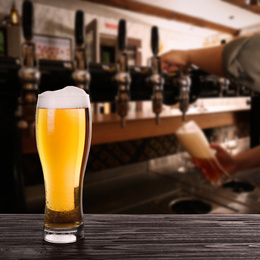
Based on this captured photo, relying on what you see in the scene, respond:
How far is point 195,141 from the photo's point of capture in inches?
60.0

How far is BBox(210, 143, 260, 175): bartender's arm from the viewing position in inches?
69.2

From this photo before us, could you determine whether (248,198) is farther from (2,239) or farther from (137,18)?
(137,18)

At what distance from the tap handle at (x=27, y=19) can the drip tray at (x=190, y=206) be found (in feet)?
3.85

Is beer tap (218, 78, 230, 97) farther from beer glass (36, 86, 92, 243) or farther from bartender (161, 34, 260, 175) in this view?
beer glass (36, 86, 92, 243)

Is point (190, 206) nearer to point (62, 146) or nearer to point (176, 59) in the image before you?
point (176, 59)

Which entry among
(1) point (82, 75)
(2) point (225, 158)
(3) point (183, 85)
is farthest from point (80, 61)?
(2) point (225, 158)

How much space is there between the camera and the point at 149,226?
0.55 meters

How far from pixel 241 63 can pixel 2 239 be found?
4.25ft

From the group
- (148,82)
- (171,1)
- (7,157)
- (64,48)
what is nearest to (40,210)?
(7,157)

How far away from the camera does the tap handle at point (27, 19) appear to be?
42.5 inches

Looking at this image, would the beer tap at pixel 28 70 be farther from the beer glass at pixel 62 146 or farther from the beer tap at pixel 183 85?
the beer tap at pixel 183 85

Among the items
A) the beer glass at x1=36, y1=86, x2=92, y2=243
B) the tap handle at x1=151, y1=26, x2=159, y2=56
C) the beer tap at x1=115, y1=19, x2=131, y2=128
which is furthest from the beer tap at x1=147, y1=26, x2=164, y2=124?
the beer glass at x1=36, y1=86, x2=92, y2=243

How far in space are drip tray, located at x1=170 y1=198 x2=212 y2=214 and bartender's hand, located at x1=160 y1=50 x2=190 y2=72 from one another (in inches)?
30.9

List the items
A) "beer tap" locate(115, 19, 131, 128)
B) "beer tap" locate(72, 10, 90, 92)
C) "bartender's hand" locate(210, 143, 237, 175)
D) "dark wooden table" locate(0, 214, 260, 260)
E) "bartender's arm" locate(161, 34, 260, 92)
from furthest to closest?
"bartender's hand" locate(210, 143, 237, 175) < "bartender's arm" locate(161, 34, 260, 92) < "beer tap" locate(115, 19, 131, 128) < "beer tap" locate(72, 10, 90, 92) < "dark wooden table" locate(0, 214, 260, 260)
